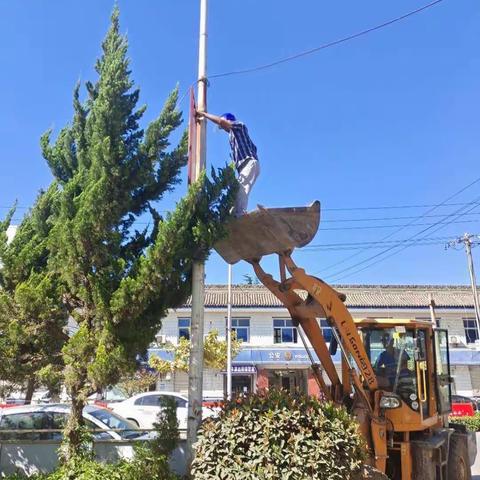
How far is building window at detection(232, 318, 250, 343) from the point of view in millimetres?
32156

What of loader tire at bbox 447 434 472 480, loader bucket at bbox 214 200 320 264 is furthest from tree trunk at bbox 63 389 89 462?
loader tire at bbox 447 434 472 480

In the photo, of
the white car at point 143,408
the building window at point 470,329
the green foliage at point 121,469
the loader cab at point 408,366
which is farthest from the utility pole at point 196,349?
the building window at point 470,329

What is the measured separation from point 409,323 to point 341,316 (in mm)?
1196

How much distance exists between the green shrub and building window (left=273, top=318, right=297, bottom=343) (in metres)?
26.3

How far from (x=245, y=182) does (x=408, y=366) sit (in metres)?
3.82

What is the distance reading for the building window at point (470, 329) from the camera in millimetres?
33750

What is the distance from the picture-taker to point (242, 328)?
3238 cm

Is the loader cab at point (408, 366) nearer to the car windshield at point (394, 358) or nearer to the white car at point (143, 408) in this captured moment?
the car windshield at point (394, 358)

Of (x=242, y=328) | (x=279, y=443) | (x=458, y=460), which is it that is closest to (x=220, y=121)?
(x=279, y=443)

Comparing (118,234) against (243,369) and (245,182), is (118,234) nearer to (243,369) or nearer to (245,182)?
(245,182)

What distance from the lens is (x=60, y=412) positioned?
37.6 ft

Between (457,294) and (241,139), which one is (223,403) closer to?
(241,139)

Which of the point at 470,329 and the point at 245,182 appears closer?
the point at 245,182

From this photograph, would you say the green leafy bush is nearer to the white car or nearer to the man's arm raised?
the man's arm raised
